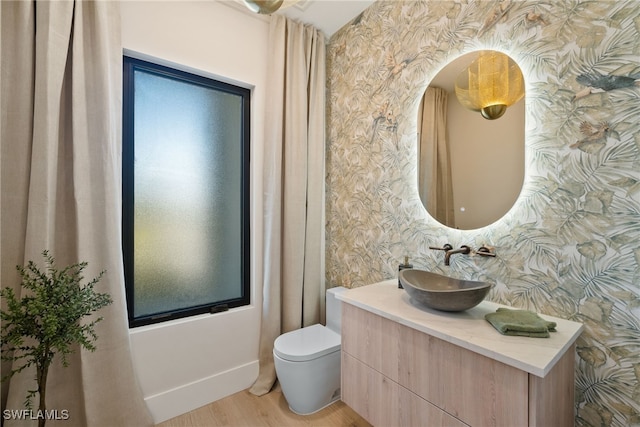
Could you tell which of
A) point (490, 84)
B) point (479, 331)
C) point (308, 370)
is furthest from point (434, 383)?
point (490, 84)

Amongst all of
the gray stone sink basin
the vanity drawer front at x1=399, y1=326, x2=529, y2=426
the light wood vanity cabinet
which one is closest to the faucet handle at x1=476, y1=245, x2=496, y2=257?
the gray stone sink basin

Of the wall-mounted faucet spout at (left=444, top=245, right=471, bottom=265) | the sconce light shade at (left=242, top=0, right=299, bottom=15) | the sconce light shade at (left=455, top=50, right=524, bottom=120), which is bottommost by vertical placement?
the wall-mounted faucet spout at (left=444, top=245, right=471, bottom=265)

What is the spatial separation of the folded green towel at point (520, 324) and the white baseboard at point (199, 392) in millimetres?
1708

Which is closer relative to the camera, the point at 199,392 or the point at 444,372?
the point at 444,372

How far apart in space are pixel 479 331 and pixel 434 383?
0.27 m

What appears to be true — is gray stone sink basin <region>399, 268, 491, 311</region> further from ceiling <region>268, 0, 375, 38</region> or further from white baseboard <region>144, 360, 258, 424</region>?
ceiling <region>268, 0, 375, 38</region>

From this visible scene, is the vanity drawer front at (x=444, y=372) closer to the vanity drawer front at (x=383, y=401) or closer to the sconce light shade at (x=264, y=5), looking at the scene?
the vanity drawer front at (x=383, y=401)

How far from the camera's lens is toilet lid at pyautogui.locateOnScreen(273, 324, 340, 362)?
5.41 ft

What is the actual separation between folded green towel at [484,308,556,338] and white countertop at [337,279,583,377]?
2cm

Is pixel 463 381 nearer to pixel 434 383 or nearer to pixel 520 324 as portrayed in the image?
pixel 434 383

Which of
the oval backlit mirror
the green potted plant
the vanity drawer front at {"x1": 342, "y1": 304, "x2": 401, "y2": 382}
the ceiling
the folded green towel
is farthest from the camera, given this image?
the ceiling

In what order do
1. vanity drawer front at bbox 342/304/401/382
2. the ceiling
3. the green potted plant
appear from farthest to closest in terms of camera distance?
the ceiling → vanity drawer front at bbox 342/304/401/382 → the green potted plant

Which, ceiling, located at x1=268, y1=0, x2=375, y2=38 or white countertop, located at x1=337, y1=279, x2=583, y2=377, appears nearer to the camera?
white countertop, located at x1=337, y1=279, x2=583, y2=377

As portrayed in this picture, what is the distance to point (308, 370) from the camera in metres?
1.65
